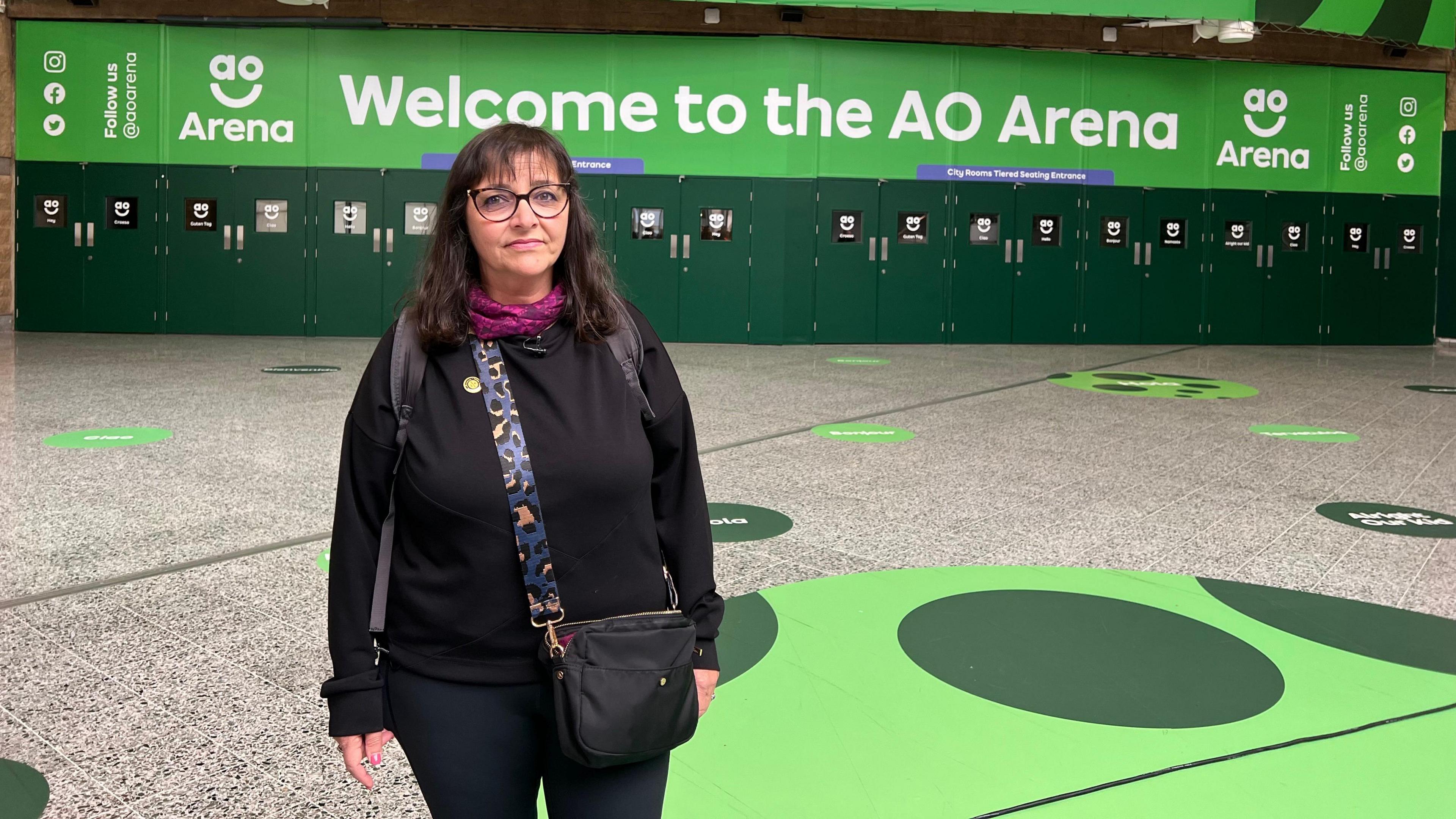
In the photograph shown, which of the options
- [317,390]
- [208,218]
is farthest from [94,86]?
[317,390]

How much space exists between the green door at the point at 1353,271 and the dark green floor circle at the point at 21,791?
52.3 feet

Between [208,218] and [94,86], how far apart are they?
2007 mm

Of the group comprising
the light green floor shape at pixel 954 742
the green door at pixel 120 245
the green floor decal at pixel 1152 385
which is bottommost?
the light green floor shape at pixel 954 742

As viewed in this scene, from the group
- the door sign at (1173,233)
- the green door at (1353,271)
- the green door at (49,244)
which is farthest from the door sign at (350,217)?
the green door at (1353,271)

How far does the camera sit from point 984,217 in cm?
1432

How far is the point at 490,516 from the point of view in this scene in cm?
149

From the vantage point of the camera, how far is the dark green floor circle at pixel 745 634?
3178mm

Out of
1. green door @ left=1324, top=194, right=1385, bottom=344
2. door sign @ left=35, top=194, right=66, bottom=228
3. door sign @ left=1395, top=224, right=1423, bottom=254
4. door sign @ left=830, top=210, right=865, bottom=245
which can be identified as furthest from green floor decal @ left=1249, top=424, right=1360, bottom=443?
door sign @ left=35, top=194, right=66, bottom=228

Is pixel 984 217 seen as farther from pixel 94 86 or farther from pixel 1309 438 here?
pixel 94 86

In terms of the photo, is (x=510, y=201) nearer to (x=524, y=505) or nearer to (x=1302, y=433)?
(x=524, y=505)

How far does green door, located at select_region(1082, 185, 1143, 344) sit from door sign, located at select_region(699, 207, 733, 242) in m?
4.57

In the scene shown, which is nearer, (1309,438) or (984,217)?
(1309,438)

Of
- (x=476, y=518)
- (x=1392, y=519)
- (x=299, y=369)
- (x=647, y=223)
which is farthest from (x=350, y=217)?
(x=476, y=518)

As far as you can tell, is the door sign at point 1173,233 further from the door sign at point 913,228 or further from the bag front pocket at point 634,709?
the bag front pocket at point 634,709
